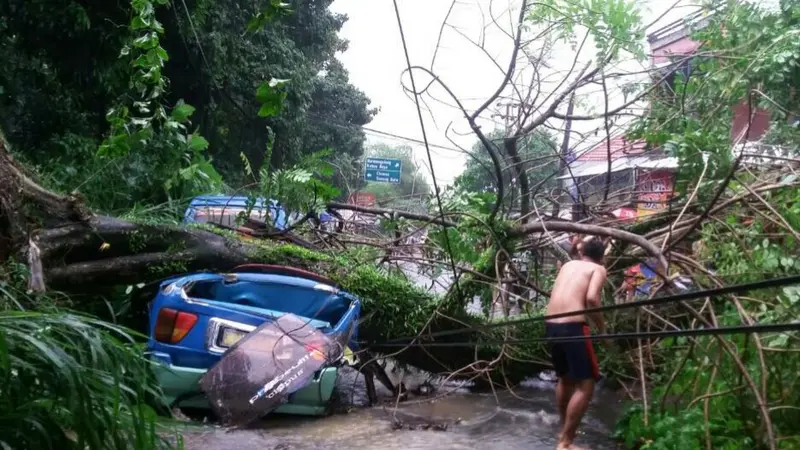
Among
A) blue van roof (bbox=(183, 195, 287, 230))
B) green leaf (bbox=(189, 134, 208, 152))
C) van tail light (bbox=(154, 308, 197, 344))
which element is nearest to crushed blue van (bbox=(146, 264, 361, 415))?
van tail light (bbox=(154, 308, 197, 344))

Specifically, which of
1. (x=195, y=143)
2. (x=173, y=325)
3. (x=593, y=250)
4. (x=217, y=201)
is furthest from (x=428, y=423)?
(x=195, y=143)

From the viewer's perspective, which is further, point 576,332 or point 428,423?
point 428,423

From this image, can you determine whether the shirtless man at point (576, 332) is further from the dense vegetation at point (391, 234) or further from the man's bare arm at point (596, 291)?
the dense vegetation at point (391, 234)

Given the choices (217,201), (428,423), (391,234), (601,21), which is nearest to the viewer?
(428,423)

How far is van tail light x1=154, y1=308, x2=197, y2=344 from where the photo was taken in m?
5.21

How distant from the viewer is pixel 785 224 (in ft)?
14.8

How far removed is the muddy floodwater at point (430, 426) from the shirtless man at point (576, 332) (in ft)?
1.54

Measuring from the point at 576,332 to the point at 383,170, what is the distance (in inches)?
774

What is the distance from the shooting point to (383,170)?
960 inches

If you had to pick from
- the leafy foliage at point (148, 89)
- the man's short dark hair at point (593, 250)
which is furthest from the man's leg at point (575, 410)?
the leafy foliage at point (148, 89)

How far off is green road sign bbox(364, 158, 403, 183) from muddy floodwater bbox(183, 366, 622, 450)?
17530 mm

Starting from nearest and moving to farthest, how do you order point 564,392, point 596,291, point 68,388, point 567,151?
1. point 68,388
2. point 596,291
3. point 564,392
4. point 567,151

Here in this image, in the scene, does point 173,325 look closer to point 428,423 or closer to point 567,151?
point 428,423

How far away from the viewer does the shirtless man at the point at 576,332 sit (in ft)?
15.7
